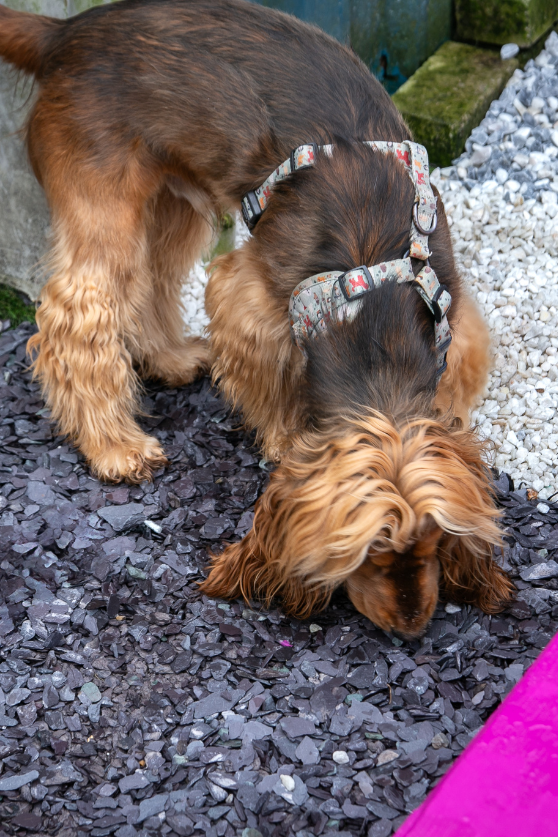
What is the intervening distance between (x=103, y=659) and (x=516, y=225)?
327 cm

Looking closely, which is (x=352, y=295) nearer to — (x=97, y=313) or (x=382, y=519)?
(x=382, y=519)

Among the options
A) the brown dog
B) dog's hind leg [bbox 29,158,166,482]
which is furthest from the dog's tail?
dog's hind leg [bbox 29,158,166,482]

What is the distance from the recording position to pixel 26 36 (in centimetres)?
325

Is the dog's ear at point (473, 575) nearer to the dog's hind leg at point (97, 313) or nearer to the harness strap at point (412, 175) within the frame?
the harness strap at point (412, 175)

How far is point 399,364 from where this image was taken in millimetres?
2598

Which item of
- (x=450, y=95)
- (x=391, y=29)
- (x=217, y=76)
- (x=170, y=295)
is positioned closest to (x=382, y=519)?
(x=217, y=76)

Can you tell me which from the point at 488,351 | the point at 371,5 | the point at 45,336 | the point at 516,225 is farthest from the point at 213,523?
the point at 371,5

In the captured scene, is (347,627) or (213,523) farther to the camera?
(213,523)

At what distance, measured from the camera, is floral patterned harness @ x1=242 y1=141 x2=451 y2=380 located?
2.66 metres

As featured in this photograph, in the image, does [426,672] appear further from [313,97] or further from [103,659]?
[313,97]

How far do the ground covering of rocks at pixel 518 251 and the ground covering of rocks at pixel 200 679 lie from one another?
1.25 feet

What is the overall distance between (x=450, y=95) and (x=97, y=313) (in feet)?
10.0

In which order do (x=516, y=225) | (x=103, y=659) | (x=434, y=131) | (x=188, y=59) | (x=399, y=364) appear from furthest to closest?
(x=434, y=131) < (x=516, y=225) < (x=188, y=59) < (x=103, y=659) < (x=399, y=364)

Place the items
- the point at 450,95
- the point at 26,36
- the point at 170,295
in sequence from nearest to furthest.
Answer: the point at 26,36
the point at 170,295
the point at 450,95
